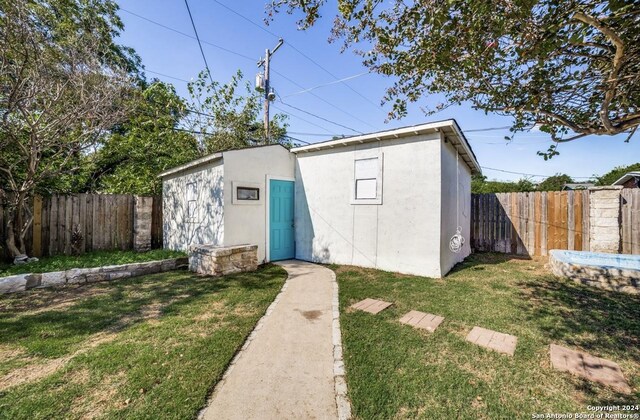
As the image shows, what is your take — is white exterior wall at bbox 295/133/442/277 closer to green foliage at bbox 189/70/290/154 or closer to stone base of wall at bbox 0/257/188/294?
stone base of wall at bbox 0/257/188/294

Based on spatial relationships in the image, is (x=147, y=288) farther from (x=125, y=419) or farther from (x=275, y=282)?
(x=125, y=419)

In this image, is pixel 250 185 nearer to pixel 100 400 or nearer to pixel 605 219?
pixel 100 400

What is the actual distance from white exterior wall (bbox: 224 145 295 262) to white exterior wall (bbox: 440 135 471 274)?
14.6 ft

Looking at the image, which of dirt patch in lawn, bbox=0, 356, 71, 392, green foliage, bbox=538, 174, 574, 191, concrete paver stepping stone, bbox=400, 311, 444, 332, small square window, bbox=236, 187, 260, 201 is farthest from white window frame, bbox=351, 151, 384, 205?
green foliage, bbox=538, 174, 574, 191

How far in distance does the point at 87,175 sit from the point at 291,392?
11.7 m

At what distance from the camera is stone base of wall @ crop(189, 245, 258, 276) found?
5965mm

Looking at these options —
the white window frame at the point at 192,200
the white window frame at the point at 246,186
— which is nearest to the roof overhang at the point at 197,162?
the white window frame at the point at 192,200

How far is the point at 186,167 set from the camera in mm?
7707

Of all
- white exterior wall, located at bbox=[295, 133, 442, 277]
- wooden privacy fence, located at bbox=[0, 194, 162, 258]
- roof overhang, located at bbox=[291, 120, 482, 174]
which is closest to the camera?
roof overhang, located at bbox=[291, 120, 482, 174]

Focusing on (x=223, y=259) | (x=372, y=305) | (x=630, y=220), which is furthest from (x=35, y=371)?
(x=630, y=220)

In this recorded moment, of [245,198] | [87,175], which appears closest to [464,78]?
[245,198]

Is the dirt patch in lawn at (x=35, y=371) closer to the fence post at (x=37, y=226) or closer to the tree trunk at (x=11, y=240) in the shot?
the tree trunk at (x=11, y=240)

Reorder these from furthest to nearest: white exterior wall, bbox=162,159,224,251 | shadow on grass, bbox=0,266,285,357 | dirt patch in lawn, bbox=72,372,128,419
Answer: white exterior wall, bbox=162,159,224,251 < shadow on grass, bbox=0,266,285,357 < dirt patch in lawn, bbox=72,372,128,419

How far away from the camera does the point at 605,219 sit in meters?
7.00
